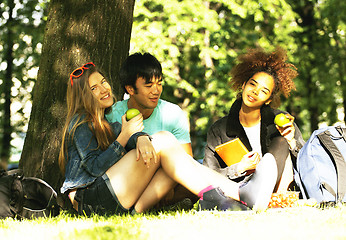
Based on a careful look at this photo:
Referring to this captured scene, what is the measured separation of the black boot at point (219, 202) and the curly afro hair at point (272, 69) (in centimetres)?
146

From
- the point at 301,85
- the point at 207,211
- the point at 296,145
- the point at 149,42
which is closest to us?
the point at 207,211

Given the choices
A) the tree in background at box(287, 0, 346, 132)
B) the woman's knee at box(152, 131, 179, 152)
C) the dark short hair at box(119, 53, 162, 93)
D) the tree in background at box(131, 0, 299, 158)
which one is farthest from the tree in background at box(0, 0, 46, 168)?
the tree in background at box(287, 0, 346, 132)

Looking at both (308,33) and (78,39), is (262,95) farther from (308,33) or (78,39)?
(308,33)

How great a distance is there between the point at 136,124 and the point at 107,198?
629 millimetres

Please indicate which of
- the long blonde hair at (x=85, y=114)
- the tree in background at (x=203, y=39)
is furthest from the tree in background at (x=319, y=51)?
the long blonde hair at (x=85, y=114)

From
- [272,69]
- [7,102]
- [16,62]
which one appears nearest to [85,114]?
[272,69]

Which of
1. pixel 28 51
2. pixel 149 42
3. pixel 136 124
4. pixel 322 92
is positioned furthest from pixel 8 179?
pixel 322 92

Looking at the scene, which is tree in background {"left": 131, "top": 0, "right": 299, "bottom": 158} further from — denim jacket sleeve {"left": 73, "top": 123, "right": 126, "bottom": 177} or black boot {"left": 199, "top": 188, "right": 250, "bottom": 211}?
black boot {"left": 199, "top": 188, "right": 250, "bottom": 211}

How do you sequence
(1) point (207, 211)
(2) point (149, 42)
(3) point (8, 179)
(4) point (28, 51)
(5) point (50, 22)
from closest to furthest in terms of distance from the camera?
(1) point (207, 211) → (3) point (8, 179) → (5) point (50, 22) → (2) point (149, 42) → (4) point (28, 51)

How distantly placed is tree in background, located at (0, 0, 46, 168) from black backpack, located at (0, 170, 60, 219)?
6.63 m

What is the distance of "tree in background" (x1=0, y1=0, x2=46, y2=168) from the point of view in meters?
9.79

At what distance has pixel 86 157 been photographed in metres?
3.31

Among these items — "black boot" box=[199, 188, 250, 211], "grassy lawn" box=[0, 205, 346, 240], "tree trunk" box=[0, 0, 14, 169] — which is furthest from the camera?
"tree trunk" box=[0, 0, 14, 169]

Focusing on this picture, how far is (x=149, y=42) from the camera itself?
10000 millimetres
